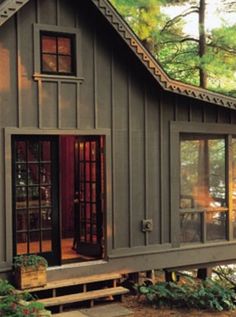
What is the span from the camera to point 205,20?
1568 centimetres

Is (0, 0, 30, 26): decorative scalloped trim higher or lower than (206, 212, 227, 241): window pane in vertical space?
higher

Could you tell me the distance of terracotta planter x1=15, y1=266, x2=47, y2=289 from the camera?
7.50 metres

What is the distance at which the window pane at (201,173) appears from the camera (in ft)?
31.0

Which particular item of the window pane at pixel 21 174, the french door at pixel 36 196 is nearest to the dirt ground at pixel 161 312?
the french door at pixel 36 196

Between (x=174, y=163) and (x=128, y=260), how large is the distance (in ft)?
6.21

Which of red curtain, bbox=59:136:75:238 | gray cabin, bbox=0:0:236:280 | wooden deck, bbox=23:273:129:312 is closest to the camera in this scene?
wooden deck, bbox=23:273:129:312

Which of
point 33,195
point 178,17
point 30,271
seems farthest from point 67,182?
point 178,17

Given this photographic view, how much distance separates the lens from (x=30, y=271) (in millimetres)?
7570

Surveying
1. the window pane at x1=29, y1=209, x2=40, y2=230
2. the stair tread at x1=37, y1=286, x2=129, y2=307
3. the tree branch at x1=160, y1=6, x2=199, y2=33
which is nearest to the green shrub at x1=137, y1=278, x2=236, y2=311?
the stair tread at x1=37, y1=286, x2=129, y2=307

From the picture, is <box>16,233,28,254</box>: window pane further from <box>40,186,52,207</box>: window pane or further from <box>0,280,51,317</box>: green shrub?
<box>0,280,51,317</box>: green shrub

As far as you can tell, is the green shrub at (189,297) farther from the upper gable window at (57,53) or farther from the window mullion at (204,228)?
the upper gable window at (57,53)

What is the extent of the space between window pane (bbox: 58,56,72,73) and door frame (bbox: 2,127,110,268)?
96 centimetres

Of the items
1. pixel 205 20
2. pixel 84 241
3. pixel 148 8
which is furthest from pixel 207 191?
pixel 205 20

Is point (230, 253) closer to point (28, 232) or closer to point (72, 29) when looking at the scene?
point (28, 232)
